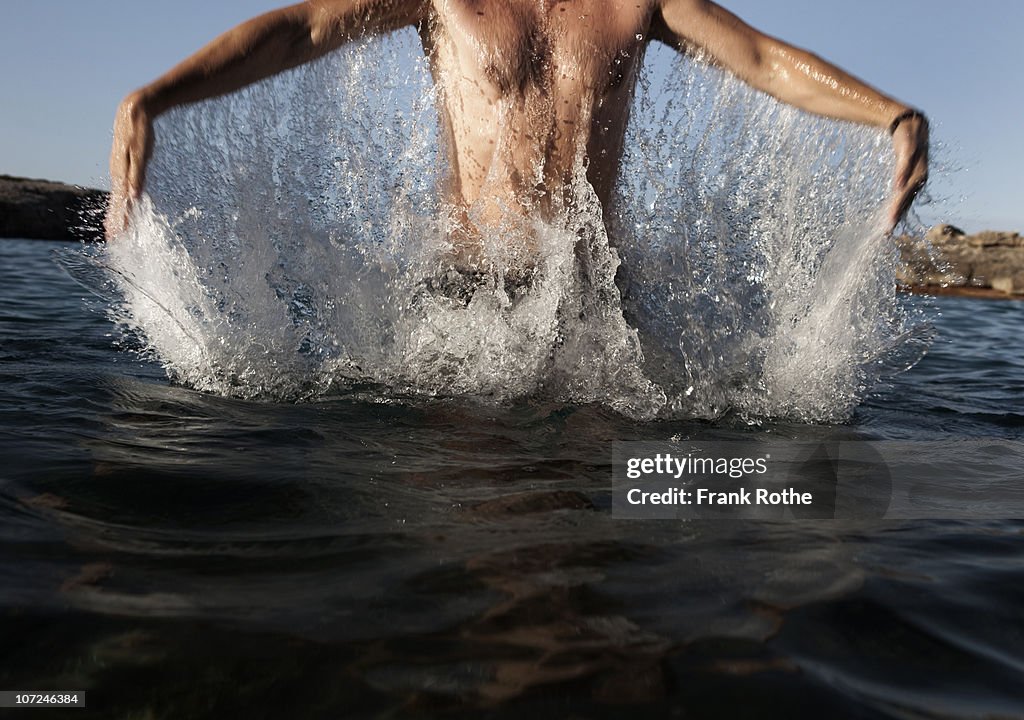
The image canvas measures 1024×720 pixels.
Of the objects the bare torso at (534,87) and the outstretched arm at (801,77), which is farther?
the outstretched arm at (801,77)

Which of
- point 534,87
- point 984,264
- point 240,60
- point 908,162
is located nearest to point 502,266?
point 534,87

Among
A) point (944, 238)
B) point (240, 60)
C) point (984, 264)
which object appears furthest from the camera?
point (944, 238)

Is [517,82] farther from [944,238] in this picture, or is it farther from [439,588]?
[944,238]

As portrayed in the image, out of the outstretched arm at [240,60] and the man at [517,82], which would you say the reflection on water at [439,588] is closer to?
the outstretched arm at [240,60]

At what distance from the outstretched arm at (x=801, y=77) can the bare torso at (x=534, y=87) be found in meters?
0.22

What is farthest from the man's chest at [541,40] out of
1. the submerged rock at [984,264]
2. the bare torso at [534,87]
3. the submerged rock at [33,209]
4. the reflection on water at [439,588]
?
the submerged rock at [33,209]

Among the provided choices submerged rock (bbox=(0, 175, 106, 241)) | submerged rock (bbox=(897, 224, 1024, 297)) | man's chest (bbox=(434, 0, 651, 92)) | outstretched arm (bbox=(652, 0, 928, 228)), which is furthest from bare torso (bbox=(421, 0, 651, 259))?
submerged rock (bbox=(0, 175, 106, 241))

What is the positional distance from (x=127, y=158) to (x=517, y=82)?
131 cm

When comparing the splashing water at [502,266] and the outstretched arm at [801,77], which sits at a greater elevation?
the outstretched arm at [801,77]

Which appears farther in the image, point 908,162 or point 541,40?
point 908,162

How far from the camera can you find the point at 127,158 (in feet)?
9.05

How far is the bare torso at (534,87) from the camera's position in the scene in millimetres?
2951

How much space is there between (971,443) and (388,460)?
2.15 meters

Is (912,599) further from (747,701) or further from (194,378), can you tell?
(194,378)
